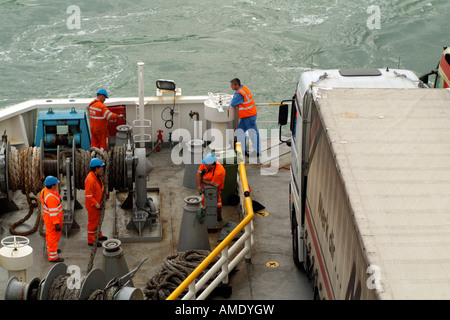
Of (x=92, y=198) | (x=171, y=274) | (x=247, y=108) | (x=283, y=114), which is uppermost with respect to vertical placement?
(x=283, y=114)

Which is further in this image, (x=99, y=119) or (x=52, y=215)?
(x=99, y=119)

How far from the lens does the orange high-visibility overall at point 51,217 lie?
938cm

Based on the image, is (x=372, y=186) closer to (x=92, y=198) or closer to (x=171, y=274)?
(x=171, y=274)

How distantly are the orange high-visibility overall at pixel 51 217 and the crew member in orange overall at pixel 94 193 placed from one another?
444mm

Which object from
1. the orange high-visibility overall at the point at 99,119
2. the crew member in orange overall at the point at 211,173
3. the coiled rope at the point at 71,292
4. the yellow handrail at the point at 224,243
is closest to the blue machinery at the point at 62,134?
the orange high-visibility overall at the point at 99,119

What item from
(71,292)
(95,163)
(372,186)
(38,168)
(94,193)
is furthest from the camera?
(38,168)

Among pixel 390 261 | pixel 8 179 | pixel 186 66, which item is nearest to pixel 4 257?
pixel 8 179

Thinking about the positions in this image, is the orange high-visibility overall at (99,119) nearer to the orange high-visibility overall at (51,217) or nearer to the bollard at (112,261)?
the orange high-visibility overall at (51,217)

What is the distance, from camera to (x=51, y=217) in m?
9.41

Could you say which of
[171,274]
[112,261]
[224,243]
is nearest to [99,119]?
[112,261]

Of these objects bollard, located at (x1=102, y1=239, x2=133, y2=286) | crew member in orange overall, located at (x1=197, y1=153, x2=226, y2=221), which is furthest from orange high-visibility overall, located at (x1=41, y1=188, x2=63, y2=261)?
crew member in orange overall, located at (x1=197, y1=153, x2=226, y2=221)

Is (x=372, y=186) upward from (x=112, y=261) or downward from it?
upward

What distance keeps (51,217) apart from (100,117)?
9.61ft

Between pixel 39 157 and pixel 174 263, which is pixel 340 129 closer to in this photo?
pixel 174 263
